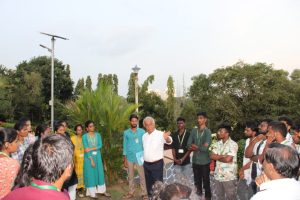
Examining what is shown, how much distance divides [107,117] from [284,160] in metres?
6.98

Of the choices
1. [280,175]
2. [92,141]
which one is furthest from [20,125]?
[280,175]

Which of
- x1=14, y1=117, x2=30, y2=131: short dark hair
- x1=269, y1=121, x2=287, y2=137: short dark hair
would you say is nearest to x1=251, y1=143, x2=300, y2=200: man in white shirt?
x1=269, y1=121, x2=287, y2=137: short dark hair

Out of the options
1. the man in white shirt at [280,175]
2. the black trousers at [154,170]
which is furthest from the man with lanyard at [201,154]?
the man in white shirt at [280,175]

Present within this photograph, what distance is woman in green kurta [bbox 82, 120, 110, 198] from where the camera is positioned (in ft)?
25.9

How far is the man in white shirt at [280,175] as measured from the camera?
2.45m

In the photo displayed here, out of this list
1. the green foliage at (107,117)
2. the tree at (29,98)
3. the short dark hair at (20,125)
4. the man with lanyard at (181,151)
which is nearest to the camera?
the short dark hair at (20,125)

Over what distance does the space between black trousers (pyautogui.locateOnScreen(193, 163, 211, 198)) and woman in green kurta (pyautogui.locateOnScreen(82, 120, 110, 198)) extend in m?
2.32

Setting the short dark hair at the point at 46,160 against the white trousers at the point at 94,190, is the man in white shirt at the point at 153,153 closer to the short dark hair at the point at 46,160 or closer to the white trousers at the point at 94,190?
the white trousers at the point at 94,190

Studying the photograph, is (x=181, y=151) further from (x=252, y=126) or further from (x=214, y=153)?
(x=252, y=126)

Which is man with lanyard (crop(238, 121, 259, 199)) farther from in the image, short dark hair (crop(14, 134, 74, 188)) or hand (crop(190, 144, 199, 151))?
short dark hair (crop(14, 134, 74, 188))

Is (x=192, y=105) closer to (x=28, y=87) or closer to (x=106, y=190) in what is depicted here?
(x=28, y=87)

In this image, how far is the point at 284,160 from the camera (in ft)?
8.48

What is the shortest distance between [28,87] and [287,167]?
30.1 metres

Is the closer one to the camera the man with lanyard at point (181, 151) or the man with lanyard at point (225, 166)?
the man with lanyard at point (225, 166)
